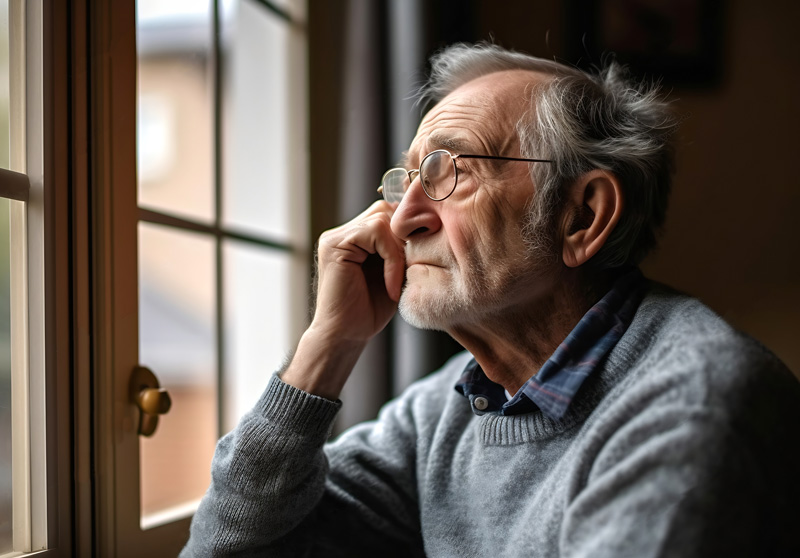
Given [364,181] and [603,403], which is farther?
[364,181]

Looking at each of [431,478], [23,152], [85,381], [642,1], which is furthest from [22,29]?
[642,1]

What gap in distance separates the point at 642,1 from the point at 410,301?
173 centimetres

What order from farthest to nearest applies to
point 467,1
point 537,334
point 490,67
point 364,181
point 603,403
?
point 467,1 < point 364,181 < point 490,67 < point 537,334 < point 603,403

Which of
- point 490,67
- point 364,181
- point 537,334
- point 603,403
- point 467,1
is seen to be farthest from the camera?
point 467,1

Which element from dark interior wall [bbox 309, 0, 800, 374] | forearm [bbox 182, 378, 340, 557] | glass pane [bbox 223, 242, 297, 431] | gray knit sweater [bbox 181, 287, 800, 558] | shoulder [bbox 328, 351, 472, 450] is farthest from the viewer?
dark interior wall [bbox 309, 0, 800, 374]

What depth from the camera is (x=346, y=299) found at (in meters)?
1.35

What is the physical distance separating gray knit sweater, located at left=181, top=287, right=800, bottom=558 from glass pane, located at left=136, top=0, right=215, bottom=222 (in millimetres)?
462

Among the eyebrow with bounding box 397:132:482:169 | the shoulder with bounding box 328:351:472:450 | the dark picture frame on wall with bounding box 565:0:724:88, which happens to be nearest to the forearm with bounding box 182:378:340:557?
the shoulder with bounding box 328:351:472:450

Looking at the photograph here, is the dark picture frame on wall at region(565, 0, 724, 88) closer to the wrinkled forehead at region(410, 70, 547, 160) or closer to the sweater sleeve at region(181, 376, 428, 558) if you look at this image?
the wrinkled forehead at region(410, 70, 547, 160)

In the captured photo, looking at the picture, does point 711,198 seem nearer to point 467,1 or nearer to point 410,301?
point 467,1

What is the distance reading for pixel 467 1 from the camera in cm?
230

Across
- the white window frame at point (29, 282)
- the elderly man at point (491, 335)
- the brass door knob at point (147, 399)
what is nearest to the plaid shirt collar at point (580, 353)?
the elderly man at point (491, 335)

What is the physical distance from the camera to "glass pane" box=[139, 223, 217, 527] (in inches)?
52.7

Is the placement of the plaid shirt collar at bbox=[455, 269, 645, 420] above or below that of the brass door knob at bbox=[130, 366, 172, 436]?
above
